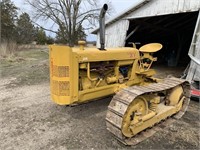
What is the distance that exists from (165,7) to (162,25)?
14.8 feet

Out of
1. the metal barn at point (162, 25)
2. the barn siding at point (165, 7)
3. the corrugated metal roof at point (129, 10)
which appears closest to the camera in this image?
the metal barn at point (162, 25)

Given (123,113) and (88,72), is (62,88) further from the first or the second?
(123,113)

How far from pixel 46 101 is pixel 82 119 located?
62.1 inches

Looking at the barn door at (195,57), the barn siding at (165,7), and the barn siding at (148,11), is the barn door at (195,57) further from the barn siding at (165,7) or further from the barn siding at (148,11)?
the barn siding at (148,11)

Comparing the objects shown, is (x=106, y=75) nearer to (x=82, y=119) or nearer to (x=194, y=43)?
(x=82, y=119)

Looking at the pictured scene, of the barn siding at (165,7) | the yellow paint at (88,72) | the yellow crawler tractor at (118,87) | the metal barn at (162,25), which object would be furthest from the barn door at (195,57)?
the yellow paint at (88,72)

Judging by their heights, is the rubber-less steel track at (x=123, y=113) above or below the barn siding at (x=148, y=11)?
below

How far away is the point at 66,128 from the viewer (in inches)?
153

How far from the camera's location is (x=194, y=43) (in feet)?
20.3

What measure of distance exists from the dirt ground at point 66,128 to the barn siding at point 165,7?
3.41 metres

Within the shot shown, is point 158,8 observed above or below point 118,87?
above

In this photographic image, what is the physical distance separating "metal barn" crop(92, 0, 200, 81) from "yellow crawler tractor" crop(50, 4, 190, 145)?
99 centimetres

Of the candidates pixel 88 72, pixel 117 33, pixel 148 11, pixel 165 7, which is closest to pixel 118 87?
pixel 88 72

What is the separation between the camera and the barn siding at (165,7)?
676 cm
